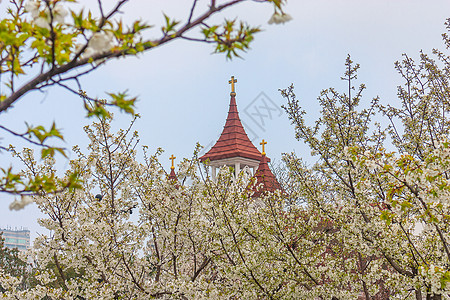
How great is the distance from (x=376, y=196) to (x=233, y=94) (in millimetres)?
21379

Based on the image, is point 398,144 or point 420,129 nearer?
point 420,129

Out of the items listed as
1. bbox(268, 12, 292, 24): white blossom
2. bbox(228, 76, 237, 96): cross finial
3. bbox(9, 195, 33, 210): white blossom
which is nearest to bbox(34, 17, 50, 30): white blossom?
bbox(9, 195, 33, 210): white blossom

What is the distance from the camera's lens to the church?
78.3 feet

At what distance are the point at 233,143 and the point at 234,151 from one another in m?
1.39

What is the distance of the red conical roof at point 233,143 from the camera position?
2428 cm

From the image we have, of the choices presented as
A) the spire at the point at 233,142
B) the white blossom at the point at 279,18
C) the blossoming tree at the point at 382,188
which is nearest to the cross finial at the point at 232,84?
the spire at the point at 233,142

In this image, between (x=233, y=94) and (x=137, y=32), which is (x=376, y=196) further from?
(x=233, y=94)

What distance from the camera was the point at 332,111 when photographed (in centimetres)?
827

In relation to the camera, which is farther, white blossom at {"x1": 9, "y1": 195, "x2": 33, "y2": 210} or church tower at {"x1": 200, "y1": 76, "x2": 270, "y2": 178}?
church tower at {"x1": 200, "y1": 76, "x2": 270, "y2": 178}

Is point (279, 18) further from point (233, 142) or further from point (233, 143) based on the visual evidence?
point (233, 142)

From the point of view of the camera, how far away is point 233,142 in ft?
83.7

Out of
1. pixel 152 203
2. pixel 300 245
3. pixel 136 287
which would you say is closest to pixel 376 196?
pixel 300 245

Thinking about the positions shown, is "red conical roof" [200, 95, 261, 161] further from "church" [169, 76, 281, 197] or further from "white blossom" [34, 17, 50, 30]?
"white blossom" [34, 17, 50, 30]

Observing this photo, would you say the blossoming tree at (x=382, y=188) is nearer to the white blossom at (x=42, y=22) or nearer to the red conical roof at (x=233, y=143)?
the white blossom at (x=42, y=22)
